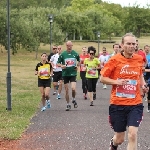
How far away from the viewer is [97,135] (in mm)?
11555

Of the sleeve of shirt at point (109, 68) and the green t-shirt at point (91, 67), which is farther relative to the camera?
the green t-shirt at point (91, 67)

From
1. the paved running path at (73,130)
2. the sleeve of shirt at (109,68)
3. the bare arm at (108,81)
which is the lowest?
the paved running path at (73,130)

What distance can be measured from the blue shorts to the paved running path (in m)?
1.67

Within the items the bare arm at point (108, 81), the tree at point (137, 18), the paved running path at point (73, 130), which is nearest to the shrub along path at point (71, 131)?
the paved running path at point (73, 130)

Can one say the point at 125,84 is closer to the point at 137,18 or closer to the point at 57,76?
the point at 57,76

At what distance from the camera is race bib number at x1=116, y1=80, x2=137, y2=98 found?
27.0 feet

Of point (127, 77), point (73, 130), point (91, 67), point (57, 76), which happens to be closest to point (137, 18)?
point (57, 76)

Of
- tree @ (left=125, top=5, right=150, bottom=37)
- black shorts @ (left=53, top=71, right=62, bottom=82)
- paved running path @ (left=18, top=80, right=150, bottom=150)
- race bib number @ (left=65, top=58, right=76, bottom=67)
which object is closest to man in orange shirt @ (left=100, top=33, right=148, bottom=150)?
paved running path @ (left=18, top=80, right=150, bottom=150)

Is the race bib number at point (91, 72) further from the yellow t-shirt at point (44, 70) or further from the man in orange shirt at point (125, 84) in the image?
the man in orange shirt at point (125, 84)

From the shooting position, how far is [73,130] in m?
12.3

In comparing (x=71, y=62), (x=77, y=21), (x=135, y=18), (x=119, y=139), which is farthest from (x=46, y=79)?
(x=135, y=18)

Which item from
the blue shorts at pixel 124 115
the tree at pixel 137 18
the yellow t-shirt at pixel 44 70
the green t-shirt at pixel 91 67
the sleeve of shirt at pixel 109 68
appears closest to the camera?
the blue shorts at pixel 124 115

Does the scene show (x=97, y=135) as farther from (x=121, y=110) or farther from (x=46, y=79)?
(x=46, y=79)

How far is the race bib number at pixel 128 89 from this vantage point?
8.23 meters
